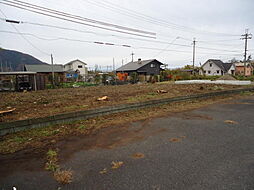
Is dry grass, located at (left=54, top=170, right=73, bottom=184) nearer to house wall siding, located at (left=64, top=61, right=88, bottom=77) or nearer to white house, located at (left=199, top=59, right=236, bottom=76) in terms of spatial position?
house wall siding, located at (left=64, top=61, right=88, bottom=77)

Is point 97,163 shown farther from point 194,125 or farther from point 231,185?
point 194,125

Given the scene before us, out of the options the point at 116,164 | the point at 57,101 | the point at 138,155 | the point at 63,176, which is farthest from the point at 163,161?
the point at 57,101

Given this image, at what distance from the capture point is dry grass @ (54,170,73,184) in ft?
6.72

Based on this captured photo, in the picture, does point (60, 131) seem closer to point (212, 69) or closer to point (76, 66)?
point (76, 66)

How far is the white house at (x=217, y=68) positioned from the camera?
42312 millimetres

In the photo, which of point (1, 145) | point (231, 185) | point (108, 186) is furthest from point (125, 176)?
point (1, 145)

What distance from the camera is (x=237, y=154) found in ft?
8.79

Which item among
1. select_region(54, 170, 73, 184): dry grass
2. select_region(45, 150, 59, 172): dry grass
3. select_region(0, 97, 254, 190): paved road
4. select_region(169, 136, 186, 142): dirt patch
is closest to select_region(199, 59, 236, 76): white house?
select_region(0, 97, 254, 190): paved road

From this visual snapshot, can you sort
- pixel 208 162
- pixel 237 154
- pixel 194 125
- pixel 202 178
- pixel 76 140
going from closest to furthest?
pixel 202 178 → pixel 208 162 → pixel 237 154 → pixel 76 140 → pixel 194 125

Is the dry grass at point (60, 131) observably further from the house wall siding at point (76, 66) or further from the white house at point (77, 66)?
the house wall siding at point (76, 66)

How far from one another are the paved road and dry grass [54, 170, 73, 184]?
0.26 feet

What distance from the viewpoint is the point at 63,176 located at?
2148 millimetres

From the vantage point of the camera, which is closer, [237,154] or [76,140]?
[237,154]

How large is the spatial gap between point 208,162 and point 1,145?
4243 mm
